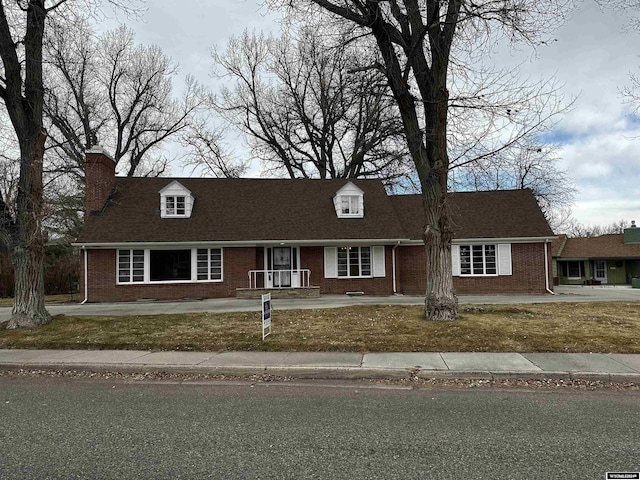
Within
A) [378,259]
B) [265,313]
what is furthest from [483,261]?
[265,313]

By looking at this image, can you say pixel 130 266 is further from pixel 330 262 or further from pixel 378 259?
pixel 378 259

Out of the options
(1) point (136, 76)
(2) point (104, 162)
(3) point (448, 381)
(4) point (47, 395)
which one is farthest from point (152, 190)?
(3) point (448, 381)

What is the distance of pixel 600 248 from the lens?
39250 millimetres

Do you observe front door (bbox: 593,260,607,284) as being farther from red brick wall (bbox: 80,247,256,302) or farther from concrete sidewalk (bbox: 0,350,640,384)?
concrete sidewalk (bbox: 0,350,640,384)

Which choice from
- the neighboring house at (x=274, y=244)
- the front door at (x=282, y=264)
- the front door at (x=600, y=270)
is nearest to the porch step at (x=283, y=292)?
the neighboring house at (x=274, y=244)

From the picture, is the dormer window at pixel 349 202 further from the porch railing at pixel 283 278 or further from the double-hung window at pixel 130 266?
the double-hung window at pixel 130 266

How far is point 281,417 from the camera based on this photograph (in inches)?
205

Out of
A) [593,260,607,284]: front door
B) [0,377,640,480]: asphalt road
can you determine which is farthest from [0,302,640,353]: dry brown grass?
[593,260,607,284]: front door

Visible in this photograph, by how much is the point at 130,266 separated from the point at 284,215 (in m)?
7.77

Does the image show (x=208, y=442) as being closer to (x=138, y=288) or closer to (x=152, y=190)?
(x=138, y=288)

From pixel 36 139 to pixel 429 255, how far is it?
36.1ft

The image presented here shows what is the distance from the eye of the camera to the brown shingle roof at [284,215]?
835 inches

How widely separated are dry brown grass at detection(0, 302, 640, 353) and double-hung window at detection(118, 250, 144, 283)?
26.2ft

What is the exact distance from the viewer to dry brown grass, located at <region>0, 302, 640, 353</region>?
346 inches
